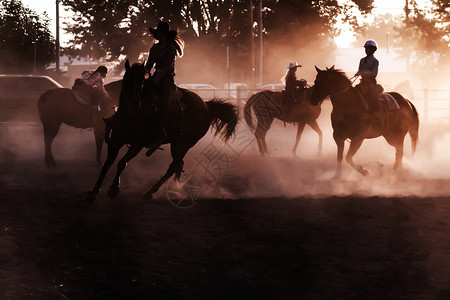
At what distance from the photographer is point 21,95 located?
3014 cm

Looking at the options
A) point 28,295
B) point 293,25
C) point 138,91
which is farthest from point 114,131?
point 293,25

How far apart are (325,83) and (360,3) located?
124 feet

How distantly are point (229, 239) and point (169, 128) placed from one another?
3.33 metres

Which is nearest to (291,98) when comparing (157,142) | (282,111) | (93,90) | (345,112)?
(282,111)

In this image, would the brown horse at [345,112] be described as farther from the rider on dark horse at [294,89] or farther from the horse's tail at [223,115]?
the rider on dark horse at [294,89]

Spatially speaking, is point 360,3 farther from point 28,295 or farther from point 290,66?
point 28,295

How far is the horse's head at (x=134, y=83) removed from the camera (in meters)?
10.5

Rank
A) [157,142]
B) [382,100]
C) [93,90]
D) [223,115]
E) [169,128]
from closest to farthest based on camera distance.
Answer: [157,142] < [169,128] < [223,115] < [382,100] < [93,90]

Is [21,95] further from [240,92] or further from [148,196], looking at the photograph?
[148,196]

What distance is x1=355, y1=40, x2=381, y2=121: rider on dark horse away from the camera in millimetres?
13758

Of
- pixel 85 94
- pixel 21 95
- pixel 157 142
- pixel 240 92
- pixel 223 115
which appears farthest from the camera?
pixel 240 92

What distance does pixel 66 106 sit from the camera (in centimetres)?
1605

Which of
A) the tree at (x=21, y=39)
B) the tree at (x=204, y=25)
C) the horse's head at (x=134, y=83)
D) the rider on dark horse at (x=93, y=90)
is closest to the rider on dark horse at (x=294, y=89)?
the rider on dark horse at (x=93, y=90)

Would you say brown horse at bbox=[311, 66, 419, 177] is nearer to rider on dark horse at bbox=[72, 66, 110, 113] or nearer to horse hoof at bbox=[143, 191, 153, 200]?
horse hoof at bbox=[143, 191, 153, 200]
